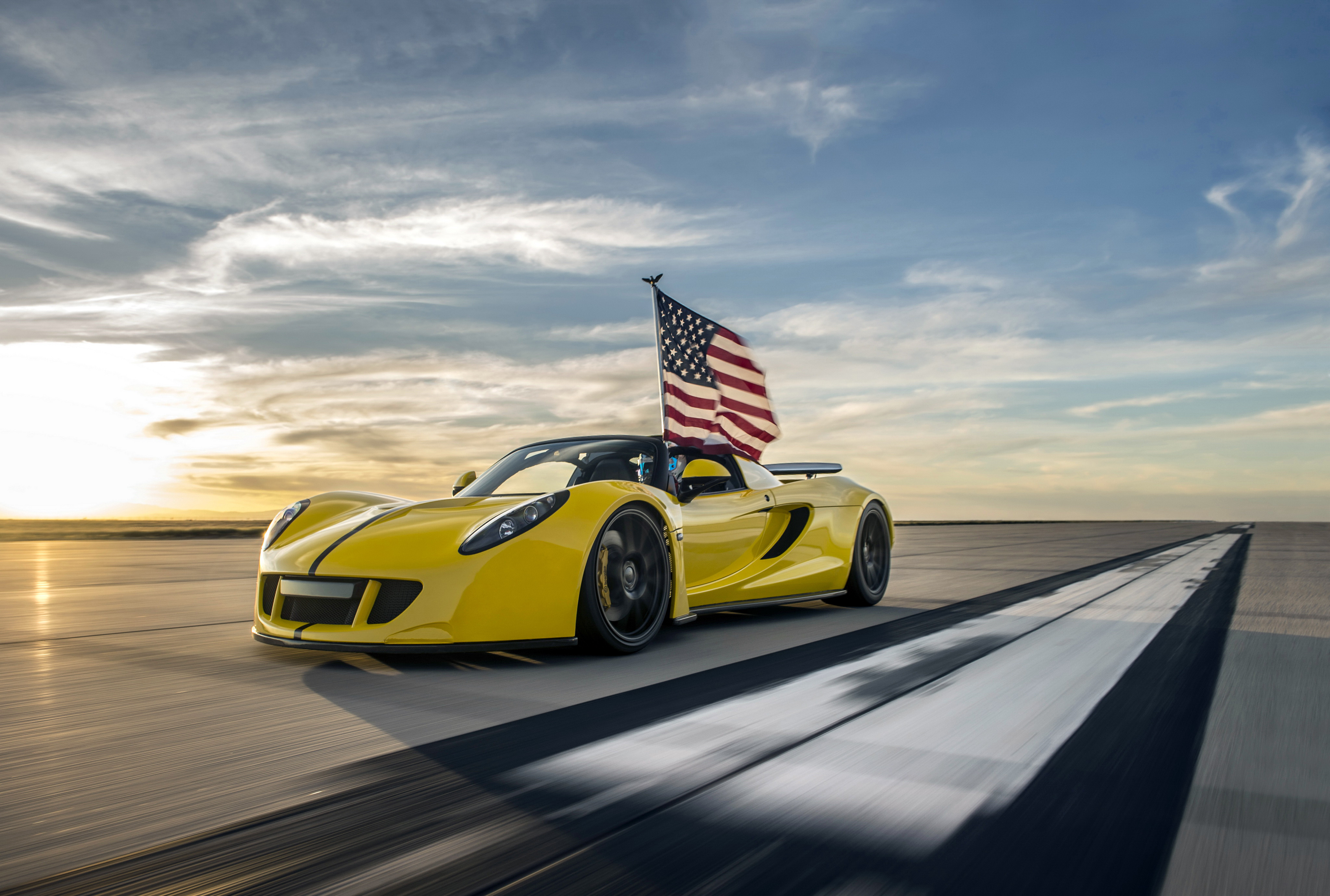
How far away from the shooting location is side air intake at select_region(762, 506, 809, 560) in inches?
239

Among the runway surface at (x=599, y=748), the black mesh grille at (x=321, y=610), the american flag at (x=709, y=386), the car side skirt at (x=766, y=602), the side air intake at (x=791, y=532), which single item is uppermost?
the american flag at (x=709, y=386)

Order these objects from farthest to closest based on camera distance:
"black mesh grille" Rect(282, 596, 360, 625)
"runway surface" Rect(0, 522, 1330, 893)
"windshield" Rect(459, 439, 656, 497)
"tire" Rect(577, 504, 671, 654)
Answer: "windshield" Rect(459, 439, 656, 497), "tire" Rect(577, 504, 671, 654), "black mesh grille" Rect(282, 596, 360, 625), "runway surface" Rect(0, 522, 1330, 893)

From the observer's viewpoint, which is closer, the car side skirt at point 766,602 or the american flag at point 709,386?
the car side skirt at point 766,602

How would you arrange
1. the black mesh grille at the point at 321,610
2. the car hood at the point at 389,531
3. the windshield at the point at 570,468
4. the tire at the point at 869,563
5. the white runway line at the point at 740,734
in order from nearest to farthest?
the white runway line at the point at 740,734
the black mesh grille at the point at 321,610
the car hood at the point at 389,531
the windshield at the point at 570,468
the tire at the point at 869,563

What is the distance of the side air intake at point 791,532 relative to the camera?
19.9 feet

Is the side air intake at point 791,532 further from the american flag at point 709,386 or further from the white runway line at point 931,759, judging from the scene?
the american flag at point 709,386

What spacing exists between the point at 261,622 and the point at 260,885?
2.86m

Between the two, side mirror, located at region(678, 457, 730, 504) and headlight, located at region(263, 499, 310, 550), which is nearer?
headlight, located at region(263, 499, 310, 550)

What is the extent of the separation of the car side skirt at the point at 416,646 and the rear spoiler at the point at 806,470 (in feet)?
11.5

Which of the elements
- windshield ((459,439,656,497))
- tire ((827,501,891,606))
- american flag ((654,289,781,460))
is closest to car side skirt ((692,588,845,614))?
tire ((827,501,891,606))

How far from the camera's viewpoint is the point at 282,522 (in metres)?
4.92

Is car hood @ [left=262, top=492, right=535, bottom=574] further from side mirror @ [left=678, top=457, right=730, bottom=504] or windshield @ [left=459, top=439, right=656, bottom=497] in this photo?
side mirror @ [left=678, top=457, right=730, bottom=504]

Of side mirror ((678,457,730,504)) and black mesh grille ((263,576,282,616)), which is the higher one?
side mirror ((678,457,730,504))

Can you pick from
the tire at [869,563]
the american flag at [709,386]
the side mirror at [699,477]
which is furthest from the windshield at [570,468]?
the american flag at [709,386]
